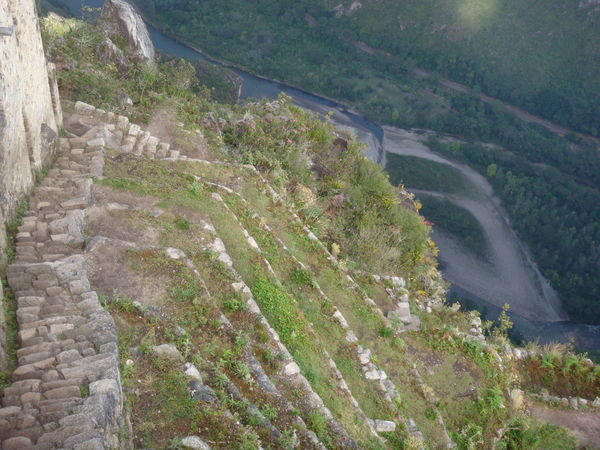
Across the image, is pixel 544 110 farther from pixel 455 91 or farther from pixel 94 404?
pixel 94 404

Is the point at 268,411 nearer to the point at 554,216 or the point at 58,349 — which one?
the point at 58,349

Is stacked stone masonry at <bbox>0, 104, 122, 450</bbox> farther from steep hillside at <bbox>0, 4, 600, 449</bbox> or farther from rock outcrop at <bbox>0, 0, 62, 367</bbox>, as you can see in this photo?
rock outcrop at <bbox>0, 0, 62, 367</bbox>

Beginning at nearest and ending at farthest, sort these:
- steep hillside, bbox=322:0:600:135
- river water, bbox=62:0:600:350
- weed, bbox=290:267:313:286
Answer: weed, bbox=290:267:313:286
river water, bbox=62:0:600:350
steep hillside, bbox=322:0:600:135

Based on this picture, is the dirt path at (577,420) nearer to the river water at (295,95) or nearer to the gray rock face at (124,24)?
the gray rock face at (124,24)

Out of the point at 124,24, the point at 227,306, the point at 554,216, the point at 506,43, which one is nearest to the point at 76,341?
the point at 227,306

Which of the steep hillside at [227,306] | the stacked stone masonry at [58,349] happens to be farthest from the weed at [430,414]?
the stacked stone masonry at [58,349]

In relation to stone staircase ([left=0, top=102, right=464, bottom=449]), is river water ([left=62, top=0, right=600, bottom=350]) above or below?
below

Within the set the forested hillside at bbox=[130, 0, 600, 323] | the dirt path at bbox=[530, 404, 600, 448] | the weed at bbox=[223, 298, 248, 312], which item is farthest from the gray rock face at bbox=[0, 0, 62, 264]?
the forested hillside at bbox=[130, 0, 600, 323]
